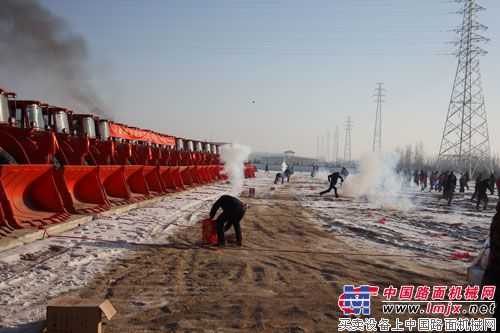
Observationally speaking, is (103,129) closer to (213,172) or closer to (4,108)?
(4,108)

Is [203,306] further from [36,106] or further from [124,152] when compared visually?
[124,152]

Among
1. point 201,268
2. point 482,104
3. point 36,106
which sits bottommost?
point 201,268

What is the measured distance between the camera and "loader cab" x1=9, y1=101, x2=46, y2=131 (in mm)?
12016

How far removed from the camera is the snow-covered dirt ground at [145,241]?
592 centimetres

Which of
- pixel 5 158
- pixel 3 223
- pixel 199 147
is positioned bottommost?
pixel 3 223

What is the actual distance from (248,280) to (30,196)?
239 inches

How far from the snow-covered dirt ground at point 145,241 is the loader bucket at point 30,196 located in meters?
0.66

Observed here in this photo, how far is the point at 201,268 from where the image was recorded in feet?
25.6

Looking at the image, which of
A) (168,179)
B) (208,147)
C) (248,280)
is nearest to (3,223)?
(248,280)

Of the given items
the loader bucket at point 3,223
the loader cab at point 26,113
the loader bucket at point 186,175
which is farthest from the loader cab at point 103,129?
the loader bucket at point 3,223

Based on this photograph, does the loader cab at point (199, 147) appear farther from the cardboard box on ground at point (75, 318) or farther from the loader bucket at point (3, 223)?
the cardboard box on ground at point (75, 318)

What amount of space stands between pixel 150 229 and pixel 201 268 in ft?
13.6

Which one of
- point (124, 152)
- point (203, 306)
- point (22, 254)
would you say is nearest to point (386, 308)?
point (203, 306)

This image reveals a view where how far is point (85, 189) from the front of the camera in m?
13.3
